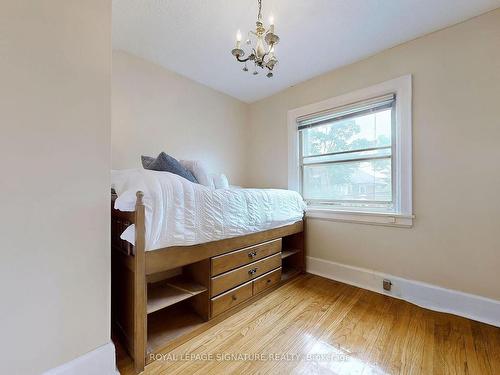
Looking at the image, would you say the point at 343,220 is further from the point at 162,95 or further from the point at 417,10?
the point at 162,95

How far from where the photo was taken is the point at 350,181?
234 centimetres

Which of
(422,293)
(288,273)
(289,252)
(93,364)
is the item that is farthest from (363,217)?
(93,364)

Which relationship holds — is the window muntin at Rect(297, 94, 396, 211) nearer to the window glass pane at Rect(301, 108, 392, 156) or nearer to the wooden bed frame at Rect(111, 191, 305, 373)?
the window glass pane at Rect(301, 108, 392, 156)

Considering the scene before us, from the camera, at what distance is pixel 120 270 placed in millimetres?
1381

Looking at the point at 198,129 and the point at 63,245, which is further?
the point at 198,129

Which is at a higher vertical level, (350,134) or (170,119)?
(170,119)

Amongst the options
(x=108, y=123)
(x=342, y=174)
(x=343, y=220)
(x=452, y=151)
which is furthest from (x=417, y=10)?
(x=108, y=123)

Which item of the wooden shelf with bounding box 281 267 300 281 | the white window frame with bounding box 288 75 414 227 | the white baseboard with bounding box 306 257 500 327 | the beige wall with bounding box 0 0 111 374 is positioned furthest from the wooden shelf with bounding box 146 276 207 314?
the white window frame with bounding box 288 75 414 227

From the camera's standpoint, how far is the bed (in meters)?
1.19

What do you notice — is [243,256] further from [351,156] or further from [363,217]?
[351,156]

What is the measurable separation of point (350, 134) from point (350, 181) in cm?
51

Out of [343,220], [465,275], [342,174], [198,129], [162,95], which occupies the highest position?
[162,95]

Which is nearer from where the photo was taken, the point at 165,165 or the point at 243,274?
the point at 165,165

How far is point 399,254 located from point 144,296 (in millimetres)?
2113
